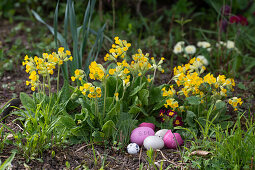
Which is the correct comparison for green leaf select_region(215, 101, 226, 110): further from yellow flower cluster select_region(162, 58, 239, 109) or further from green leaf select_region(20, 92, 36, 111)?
green leaf select_region(20, 92, 36, 111)

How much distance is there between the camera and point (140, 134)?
2.26 meters

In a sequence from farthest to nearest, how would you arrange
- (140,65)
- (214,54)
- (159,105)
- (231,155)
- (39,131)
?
1. (214,54)
2. (159,105)
3. (140,65)
4. (39,131)
5. (231,155)

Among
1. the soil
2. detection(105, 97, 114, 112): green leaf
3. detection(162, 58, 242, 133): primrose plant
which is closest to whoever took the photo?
the soil

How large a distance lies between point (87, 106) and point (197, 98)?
0.79 metres

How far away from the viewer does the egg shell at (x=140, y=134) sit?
2.26 m

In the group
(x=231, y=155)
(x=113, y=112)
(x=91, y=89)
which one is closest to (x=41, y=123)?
(x=91, y=89)

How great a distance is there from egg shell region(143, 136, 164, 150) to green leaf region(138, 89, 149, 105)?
1.19 ft

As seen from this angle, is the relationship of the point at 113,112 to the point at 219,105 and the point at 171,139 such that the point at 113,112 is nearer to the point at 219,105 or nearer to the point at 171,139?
the point at 171,139

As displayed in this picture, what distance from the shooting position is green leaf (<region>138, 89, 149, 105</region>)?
2434 millimetres

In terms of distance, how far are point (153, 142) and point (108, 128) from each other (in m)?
0.33

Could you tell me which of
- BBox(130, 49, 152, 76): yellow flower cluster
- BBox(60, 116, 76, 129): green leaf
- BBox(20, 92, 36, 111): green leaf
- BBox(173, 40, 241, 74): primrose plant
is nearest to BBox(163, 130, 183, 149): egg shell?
BBox(130, 49, 152, 76): yellow flower cluster

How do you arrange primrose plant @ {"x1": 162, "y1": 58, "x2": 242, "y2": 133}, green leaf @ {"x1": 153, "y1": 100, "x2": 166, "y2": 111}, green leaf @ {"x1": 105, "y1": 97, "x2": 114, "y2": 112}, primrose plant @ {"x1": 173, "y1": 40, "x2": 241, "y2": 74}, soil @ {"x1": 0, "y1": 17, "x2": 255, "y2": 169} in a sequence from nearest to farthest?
1. soil @ {"x1": 0, "y1": 17, "x2": 255, "y2": 169}
2. primrose plant @ {"x1": 162, "y1": 58, "x2": 242, "y2": 133}
3. green leaf @ {"x1": 105, "y1": 97, "x2": 114, "y2": 112}
4. green leaf @ {"x1": 153, "y1": 100, "x2": 166, "y2": 111}
5. primrose plant @ {"x1": 173, "y1": 40, "x2": 241, "y2": 74}

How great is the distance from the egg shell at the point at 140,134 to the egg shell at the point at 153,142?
7 cm

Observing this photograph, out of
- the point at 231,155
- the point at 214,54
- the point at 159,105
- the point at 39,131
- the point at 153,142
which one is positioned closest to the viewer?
the point at 231,155
